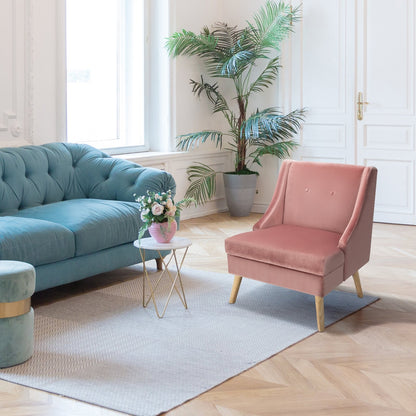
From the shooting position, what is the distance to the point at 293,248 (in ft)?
12.4

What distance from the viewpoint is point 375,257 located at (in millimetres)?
5352

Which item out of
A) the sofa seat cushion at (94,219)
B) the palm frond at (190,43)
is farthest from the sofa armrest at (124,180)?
the palm frond at (190,43)

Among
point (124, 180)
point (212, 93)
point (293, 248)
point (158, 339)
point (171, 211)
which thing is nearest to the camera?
point (158, 339)

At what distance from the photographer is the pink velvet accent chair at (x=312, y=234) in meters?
3.74

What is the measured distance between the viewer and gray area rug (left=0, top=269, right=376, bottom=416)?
115 inches

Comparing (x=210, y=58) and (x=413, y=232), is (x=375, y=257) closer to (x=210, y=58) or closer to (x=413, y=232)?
(x=413, y=232)

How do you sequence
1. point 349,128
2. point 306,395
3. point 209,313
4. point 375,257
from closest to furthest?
point 306,395 < point 209,313 < point 375,257 < point 349,128

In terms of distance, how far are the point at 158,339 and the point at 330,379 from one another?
2.99ft

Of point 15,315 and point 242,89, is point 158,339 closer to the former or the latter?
point 15,315

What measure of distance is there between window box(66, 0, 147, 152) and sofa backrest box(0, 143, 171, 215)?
3.67 ft

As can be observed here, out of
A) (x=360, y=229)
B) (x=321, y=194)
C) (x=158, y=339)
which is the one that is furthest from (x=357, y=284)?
(x=158, y=339)

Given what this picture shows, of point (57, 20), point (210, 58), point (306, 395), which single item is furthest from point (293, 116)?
point (306, 395)

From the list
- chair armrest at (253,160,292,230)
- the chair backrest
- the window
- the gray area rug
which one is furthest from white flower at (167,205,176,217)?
the window

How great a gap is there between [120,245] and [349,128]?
10.4 feet
